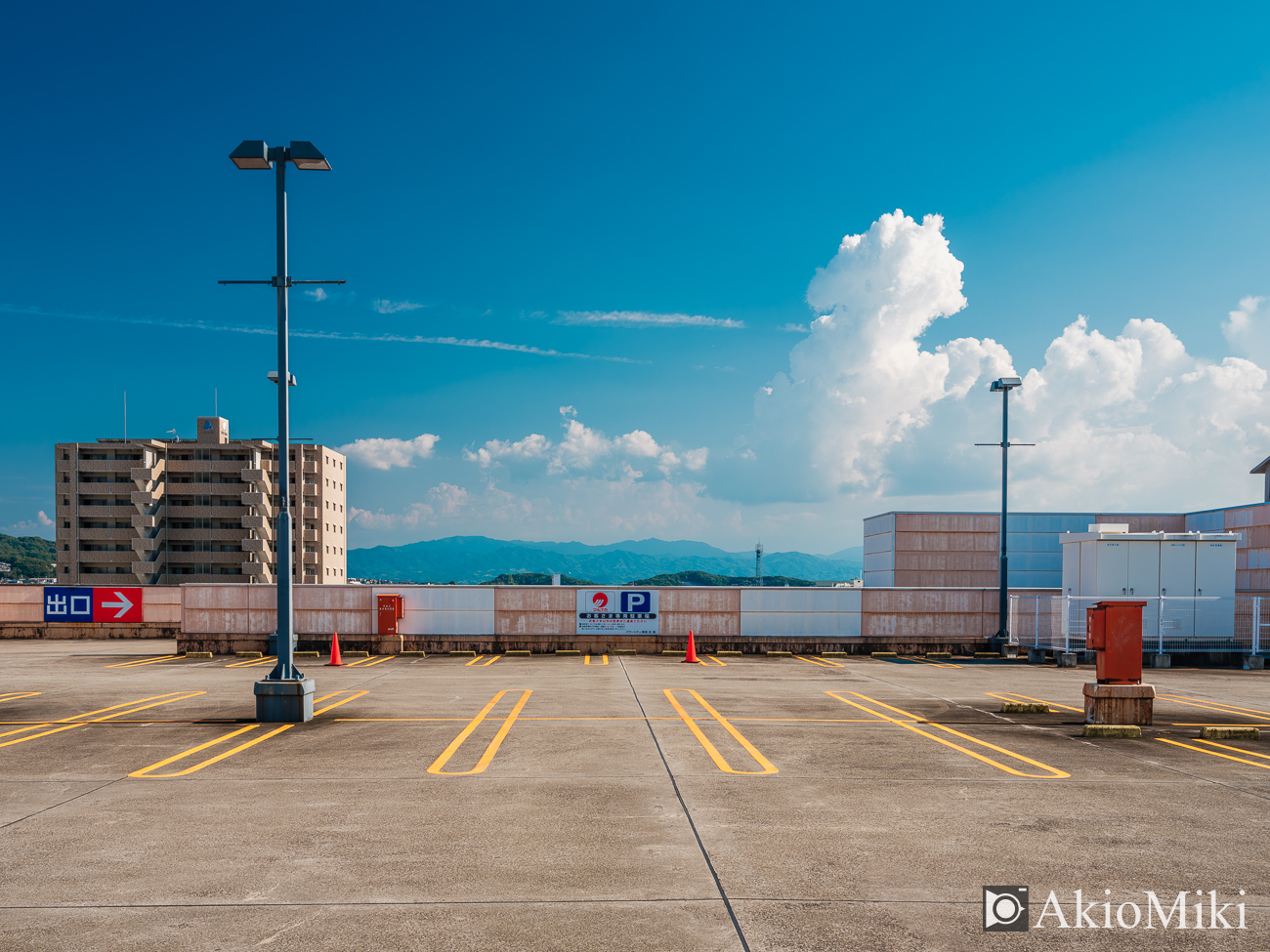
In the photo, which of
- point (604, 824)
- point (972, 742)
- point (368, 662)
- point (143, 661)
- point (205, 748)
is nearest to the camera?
point (604, 824)

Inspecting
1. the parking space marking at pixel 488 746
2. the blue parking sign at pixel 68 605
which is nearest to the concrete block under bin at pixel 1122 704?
the parking space marking at pixel 488 746

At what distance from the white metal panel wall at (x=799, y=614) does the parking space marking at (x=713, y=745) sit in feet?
32.9

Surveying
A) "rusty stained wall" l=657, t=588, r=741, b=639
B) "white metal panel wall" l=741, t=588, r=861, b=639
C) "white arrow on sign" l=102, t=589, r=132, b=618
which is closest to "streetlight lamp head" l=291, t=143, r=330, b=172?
"rusty stained wall" l=657, t=588, r=741, b=639

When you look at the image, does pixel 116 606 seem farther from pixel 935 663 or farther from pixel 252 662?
pixel 935 663

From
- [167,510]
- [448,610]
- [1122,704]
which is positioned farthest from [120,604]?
[167,510]

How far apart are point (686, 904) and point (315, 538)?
9920cm

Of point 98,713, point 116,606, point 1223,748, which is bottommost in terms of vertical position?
point 116,606

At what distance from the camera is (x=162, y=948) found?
15.2 feet

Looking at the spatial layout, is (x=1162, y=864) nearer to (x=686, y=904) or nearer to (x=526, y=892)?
(x=686, y=904)

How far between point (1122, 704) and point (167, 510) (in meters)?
98.8

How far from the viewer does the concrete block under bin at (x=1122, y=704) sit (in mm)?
11594

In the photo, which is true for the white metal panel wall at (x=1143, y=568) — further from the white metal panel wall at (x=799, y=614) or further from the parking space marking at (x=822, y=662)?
the parking space marking at (x=822, y=662)

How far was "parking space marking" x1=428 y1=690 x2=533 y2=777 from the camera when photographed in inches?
344

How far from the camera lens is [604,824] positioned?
6.89 meters
